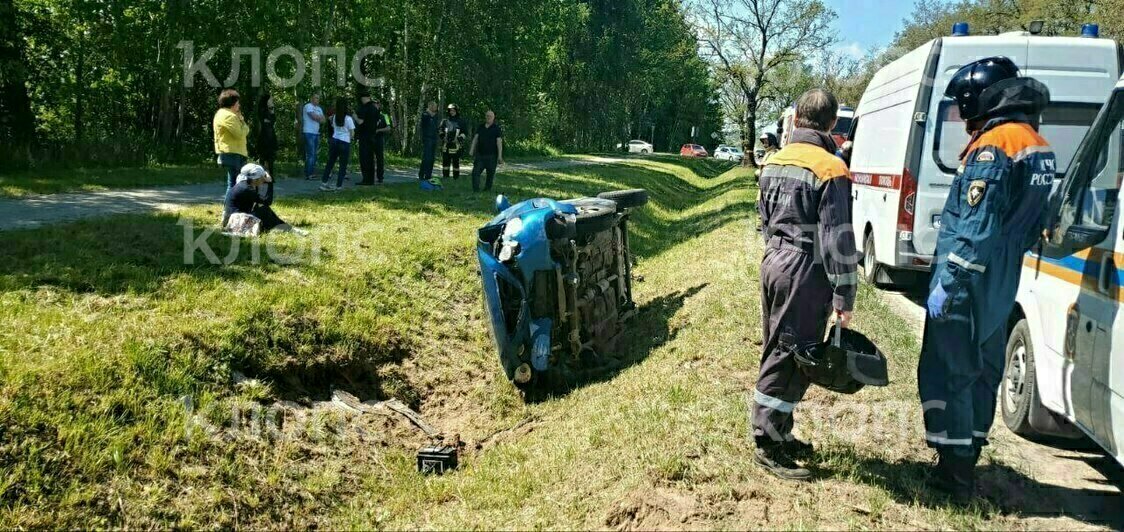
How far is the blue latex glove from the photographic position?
12.2ft

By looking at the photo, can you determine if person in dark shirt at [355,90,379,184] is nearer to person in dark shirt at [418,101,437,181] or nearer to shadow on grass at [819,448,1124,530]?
person in dark shirt at [418,101,437,181]

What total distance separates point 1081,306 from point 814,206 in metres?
1.50

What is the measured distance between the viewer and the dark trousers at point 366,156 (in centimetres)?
1515

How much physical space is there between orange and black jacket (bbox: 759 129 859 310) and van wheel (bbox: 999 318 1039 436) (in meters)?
1.87

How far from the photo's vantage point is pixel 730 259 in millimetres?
10492

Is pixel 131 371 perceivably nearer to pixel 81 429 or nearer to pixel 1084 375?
pixel 81 429

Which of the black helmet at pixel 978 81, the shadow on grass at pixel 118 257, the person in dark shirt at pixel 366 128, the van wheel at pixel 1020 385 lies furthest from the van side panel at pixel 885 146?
the person in dark shirt at pixel 366 128

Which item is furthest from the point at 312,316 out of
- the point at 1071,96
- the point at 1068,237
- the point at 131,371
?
the point at 1071,96

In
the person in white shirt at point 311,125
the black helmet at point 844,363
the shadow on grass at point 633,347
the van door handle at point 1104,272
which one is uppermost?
the person in white shirt at point 311,125

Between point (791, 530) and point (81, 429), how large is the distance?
3.90 m

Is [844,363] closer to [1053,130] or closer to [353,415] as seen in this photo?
[353,415]

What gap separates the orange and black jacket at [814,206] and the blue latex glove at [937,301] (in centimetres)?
39

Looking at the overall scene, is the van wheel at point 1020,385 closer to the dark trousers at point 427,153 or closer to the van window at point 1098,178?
the van window at point 1098,178

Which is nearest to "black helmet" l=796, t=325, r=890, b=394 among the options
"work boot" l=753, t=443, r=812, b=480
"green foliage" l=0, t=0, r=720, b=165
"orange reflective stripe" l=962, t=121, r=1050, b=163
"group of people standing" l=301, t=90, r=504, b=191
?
"work boot" l=753, t=443, r=812, b=480
